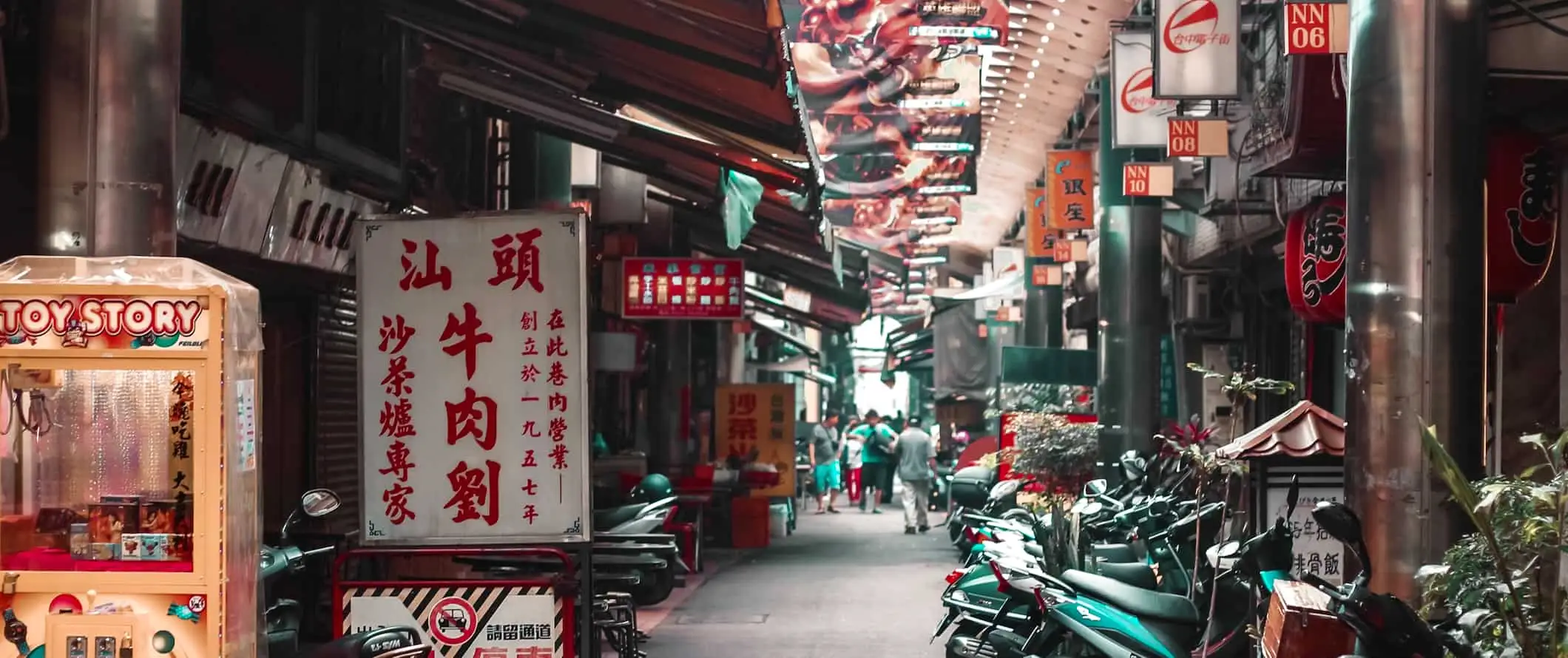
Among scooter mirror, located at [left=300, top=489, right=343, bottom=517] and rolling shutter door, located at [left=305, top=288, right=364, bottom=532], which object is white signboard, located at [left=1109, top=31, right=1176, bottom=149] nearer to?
rolling shutter door, located at [left=305, top=288, right=364, bottom=532]

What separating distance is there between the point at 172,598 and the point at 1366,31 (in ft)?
16.9

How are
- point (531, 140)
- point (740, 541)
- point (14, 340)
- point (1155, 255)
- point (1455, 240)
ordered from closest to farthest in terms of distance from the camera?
point (14, 340) → point (1455, 240) → point (531, 140) → point (1155, 255) → point (740, 541)

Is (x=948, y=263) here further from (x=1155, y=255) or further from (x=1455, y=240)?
(x=1455, y=240)

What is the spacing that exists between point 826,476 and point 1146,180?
46.0ft

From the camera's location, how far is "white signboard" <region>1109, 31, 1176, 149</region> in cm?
1502

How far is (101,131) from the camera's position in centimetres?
556

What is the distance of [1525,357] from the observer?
10.3 metres

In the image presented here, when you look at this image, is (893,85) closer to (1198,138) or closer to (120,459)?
(1198,138)

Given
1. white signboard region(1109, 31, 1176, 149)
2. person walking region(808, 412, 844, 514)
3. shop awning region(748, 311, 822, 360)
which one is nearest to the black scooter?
white signboard region(1109, 31, 1176, 149)

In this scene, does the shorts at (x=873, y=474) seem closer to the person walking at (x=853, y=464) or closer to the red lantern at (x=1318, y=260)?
the person walking at (x=853, y=464)

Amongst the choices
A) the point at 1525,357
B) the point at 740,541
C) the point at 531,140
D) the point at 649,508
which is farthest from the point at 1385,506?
the point at 740,541

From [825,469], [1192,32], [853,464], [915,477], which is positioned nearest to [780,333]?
[853,464]

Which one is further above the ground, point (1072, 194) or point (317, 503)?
point (1072, 194)

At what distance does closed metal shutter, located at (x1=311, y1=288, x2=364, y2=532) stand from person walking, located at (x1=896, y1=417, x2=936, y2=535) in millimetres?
12864
